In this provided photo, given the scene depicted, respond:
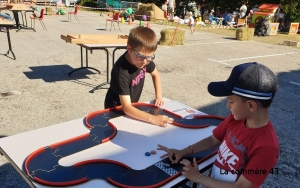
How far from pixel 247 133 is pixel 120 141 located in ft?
2.51

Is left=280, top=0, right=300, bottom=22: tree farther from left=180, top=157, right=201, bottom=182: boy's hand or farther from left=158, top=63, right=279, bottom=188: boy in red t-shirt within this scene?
left=180, top=157, right=201, bottom=182: boy's hand

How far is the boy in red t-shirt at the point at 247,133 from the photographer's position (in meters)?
1.24

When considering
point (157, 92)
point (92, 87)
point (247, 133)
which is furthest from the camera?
point (92, 87)

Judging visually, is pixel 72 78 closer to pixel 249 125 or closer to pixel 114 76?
pixel 114 76

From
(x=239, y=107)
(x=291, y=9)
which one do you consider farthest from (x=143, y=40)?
(x=291, y=9)

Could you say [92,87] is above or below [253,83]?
below

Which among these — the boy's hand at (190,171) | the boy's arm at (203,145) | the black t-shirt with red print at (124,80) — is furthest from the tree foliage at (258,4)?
the boy's hand at (190,171)

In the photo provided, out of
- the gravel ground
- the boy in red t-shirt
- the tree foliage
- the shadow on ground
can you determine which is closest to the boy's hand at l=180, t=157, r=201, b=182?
the boy in red t-shirt

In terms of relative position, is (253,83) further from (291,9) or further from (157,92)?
(291,9)

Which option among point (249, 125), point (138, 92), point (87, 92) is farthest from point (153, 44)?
point (87, 92)

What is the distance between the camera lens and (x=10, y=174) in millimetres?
2678

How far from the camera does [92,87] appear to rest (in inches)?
211

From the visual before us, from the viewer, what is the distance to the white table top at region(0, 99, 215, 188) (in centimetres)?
150

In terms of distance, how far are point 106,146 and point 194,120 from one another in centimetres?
76
